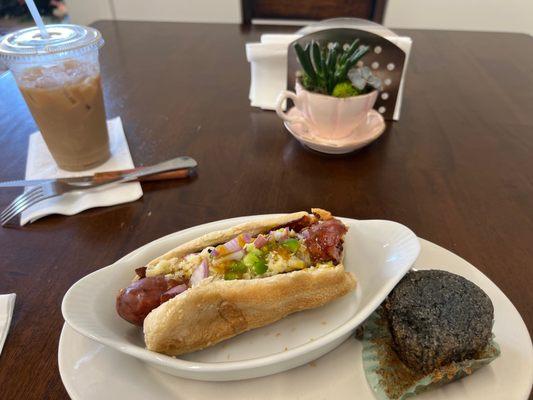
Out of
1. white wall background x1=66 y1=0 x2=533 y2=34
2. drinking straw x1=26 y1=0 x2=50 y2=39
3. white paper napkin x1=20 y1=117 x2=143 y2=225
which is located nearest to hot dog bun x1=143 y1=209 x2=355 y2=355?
white paper napkin x1=20 y1=117 x2=143 y2=225

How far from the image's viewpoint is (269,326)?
2.65 feet

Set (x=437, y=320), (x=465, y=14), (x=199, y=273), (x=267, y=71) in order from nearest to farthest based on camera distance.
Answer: (x=437, y=320), (x=199, y=273), (x=267, y=71), (x=465, y=14)

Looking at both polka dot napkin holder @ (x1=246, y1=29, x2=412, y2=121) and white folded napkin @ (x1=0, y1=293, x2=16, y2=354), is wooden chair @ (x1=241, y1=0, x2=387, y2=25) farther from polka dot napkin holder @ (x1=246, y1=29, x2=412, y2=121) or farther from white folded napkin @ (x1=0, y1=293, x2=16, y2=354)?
white folded napkin @ (x1=0, y1=293, x2=16, y2=354)

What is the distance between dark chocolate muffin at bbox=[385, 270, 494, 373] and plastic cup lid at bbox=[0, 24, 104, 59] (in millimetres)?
1090

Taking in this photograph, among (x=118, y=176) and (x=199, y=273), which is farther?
(x=118, y=176)

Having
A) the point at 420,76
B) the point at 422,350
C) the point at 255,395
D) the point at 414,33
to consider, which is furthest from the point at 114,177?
the point at 414,33

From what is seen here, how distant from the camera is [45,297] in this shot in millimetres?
867

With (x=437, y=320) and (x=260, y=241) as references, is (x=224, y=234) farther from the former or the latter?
→ (x=437, y=320)

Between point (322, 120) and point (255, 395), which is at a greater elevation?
point (322, 120)

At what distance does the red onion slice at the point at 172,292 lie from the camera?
0.75 metres

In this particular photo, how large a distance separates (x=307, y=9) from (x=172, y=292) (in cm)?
243

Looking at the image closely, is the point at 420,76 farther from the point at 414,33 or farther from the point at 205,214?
the point at 205,214

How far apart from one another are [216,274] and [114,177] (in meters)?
0.57

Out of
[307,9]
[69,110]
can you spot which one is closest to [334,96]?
[69,110]
